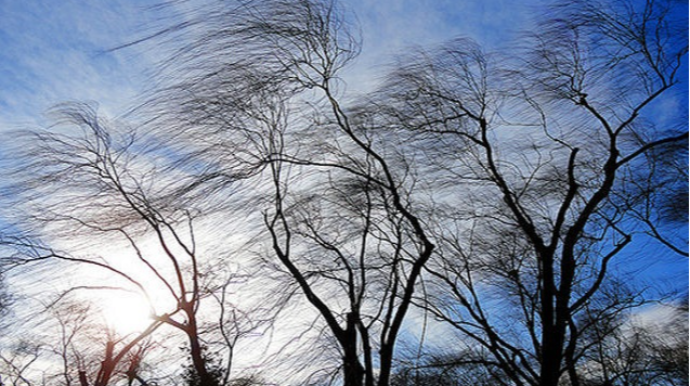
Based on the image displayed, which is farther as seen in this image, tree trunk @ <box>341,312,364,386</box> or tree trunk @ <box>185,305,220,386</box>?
tree trunk @ <box>185,305,220,386</box>

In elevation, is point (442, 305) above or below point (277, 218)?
below

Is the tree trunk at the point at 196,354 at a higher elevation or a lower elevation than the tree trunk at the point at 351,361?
higher

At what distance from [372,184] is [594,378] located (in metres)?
4.75

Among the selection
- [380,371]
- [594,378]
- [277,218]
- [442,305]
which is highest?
[277,218]

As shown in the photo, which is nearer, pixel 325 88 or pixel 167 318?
pixel 325 88

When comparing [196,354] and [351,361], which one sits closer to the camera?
[351,361]

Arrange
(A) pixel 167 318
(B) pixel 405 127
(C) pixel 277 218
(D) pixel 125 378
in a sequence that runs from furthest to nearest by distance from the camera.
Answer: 1. (D) pixel 125 378
2. (A) pixel 167 318
3. (C) pixel 277 218
4. (B) pixel 405 127

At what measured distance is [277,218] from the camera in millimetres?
7859

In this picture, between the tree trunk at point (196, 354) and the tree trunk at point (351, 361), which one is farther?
the tree trunk at point (196, 354)

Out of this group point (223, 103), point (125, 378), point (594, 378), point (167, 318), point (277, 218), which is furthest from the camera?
point (125, 378)

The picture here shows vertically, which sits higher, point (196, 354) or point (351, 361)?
point (196, 354)

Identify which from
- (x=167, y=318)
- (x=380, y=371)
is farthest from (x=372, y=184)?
(x=167, y=318)

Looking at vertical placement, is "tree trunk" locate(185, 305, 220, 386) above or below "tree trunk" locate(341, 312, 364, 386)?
above

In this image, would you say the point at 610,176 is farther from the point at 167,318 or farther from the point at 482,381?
the point at 167,318
